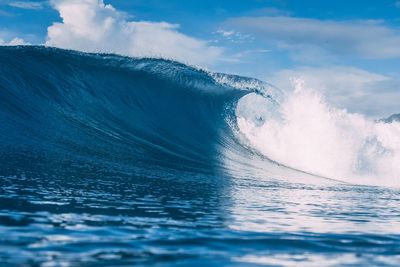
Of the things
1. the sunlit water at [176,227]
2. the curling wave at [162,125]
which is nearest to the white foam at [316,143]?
the curling wave at [162,125]

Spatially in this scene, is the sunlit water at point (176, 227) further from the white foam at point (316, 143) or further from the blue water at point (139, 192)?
the white foam at point (316, 143)

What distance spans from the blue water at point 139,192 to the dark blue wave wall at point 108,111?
77mm

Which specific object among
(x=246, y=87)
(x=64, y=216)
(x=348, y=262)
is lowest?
(x=64, y=216)

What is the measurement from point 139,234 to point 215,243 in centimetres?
72

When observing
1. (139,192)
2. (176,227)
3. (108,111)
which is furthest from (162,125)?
(176,227)

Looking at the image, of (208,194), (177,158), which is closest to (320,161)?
(177,158)

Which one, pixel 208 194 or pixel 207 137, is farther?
pixel 207 137

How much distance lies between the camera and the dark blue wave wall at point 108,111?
11641 millimetres

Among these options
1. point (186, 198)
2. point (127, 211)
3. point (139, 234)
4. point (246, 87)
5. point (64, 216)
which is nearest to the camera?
point (139, 234)

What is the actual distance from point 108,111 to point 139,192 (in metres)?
10.1

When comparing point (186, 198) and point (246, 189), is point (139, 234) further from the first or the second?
point (246, 189)

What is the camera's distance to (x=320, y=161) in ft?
68.8

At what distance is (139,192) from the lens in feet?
24.3

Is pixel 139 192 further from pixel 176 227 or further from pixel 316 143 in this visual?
pixel 316 143
